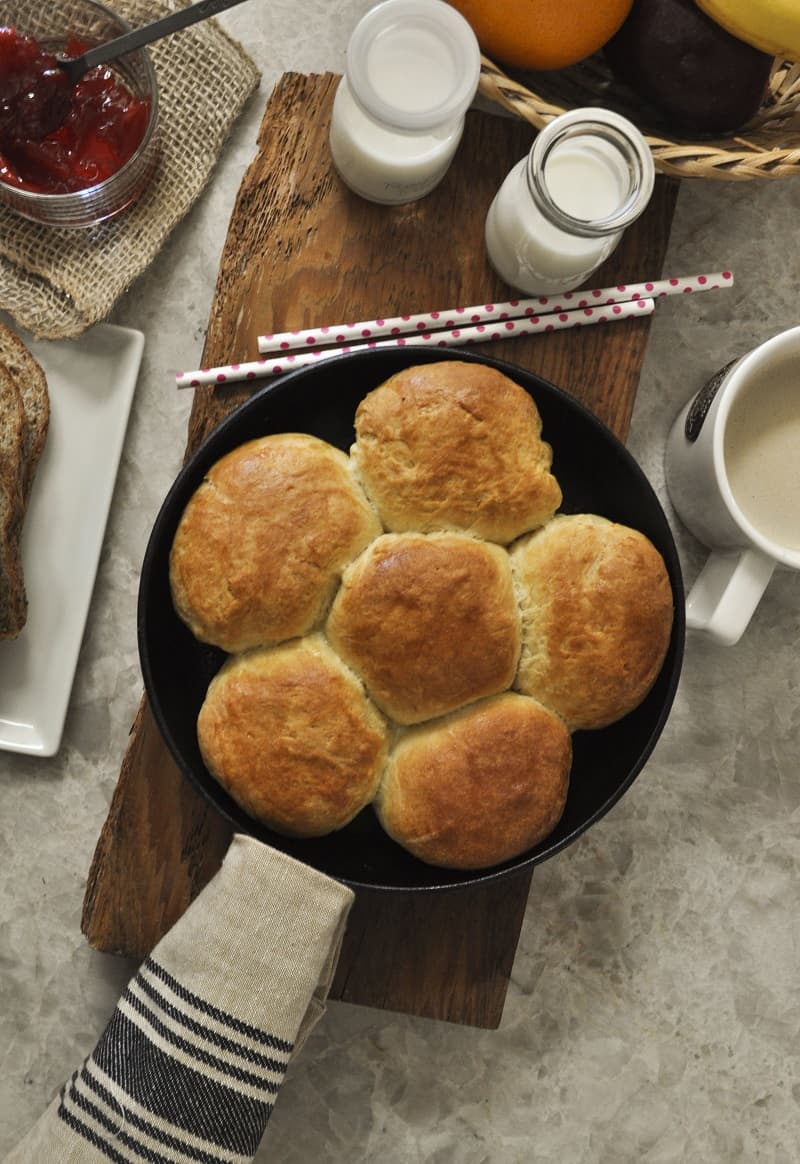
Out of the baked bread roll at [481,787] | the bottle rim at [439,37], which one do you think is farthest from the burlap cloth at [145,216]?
the baked bread roll at [481,787]

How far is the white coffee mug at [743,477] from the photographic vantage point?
1.25m

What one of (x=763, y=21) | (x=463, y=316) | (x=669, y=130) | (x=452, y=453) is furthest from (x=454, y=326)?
(x=763, y=21)

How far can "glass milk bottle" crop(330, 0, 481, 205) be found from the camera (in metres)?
1.16

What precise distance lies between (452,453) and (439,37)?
0.51 meters

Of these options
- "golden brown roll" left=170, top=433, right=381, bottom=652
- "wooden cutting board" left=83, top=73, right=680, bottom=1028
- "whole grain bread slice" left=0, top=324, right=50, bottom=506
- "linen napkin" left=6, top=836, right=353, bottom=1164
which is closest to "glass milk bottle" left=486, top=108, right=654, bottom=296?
"wooden cutting board" left=83, top=73, right=680, bottom=1028

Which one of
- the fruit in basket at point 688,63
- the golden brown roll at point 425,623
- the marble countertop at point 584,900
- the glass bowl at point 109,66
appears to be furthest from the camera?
the marble countertop at point 584,900

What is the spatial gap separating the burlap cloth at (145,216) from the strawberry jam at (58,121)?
0.07m

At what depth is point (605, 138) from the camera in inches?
47.2

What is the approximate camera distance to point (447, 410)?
3.73 feet

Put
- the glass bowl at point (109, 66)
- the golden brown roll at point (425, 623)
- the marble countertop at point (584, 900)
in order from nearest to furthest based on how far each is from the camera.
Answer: the golden brown roll at point (425, 623), the glass bowl at point (109, 66), the marble countertop at point (584, 900)

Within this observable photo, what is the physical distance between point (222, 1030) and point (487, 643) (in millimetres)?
572

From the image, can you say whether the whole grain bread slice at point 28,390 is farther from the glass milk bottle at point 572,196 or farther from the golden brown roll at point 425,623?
the glass milk bottle at point 572,196

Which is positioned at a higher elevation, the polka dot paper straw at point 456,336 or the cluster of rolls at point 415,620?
the polka dot paper straw at point 456,336

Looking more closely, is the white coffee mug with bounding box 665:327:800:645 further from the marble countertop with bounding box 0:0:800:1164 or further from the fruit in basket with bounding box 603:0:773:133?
the fruit in basket with bounding box 603:0:773:133
